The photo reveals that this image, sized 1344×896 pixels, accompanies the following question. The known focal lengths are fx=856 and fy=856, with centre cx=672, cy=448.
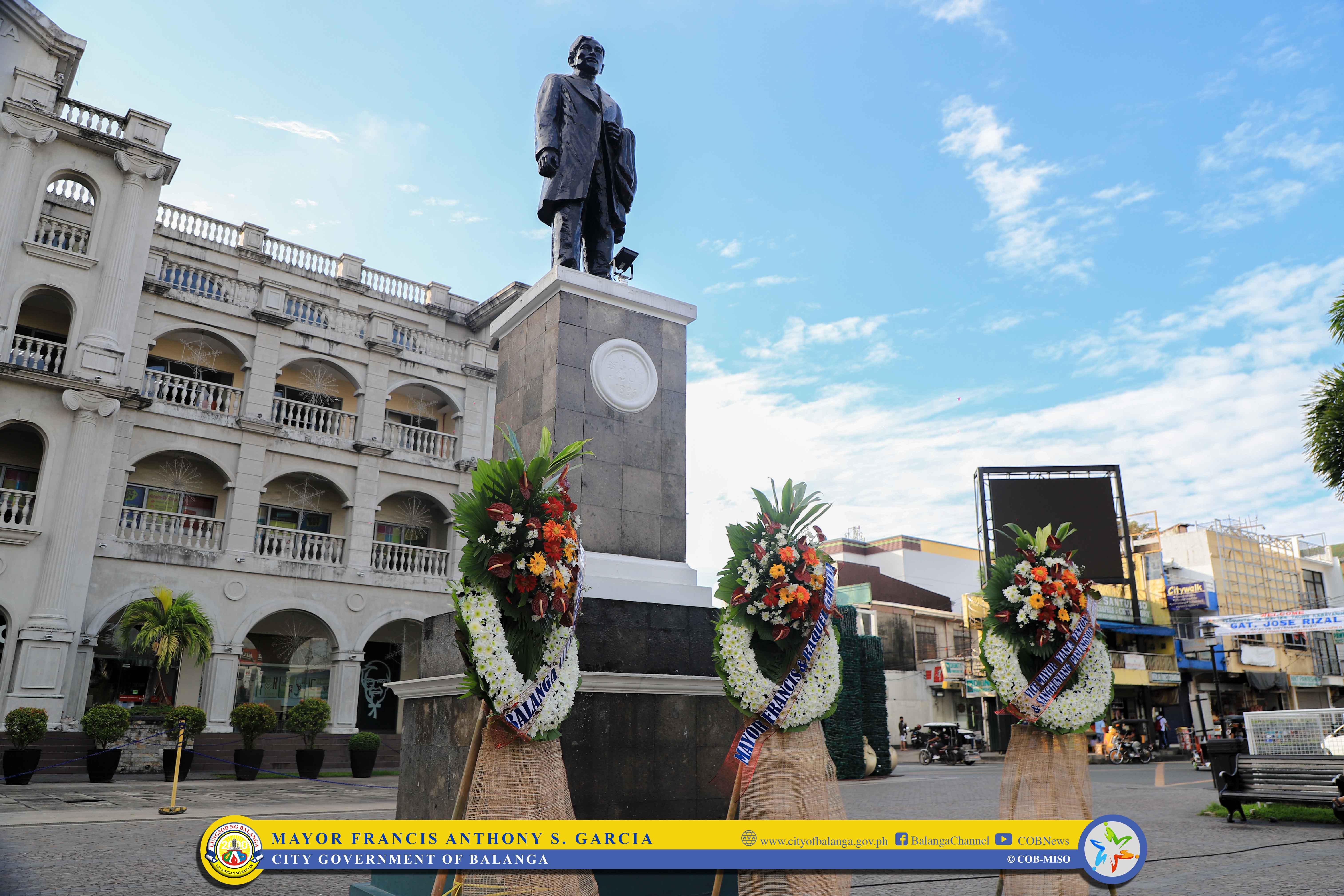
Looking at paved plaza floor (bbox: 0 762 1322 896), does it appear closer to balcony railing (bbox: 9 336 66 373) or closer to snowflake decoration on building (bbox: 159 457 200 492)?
snowflake decoration on building (bbox: 159 457 200 492)

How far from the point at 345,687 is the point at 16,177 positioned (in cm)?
1458

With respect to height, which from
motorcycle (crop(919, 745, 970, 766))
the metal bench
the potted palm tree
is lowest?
motorcycle (crop(919, 745, 970, 766))

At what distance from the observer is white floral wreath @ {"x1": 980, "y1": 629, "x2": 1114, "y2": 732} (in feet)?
19.1

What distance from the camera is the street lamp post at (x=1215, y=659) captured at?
67.5ft

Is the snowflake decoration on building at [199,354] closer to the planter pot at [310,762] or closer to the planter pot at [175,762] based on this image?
the planter pot at [175,762]

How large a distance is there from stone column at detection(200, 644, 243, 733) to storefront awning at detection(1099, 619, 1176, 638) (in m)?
30.2

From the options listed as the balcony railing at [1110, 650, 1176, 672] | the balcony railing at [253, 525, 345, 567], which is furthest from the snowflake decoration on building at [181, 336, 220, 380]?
the balcony railing at [1110, 650, 1176, 672]

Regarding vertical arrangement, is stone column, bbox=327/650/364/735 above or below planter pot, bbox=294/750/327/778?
above

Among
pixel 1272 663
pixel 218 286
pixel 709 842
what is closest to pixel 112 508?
pixel 218 286

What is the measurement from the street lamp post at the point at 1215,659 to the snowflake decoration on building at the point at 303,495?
23.4 m

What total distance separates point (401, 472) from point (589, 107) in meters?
19.2

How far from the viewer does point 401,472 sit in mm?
25750

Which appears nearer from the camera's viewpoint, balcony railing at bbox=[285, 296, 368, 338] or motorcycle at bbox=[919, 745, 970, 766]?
balcony railing at bbox=[285, 296, 368, 338]

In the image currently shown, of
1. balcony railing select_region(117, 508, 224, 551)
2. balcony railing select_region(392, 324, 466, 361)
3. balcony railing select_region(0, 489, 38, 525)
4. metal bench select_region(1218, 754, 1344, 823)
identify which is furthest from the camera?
balcony railing select_region(392, 324, 466, 361)
